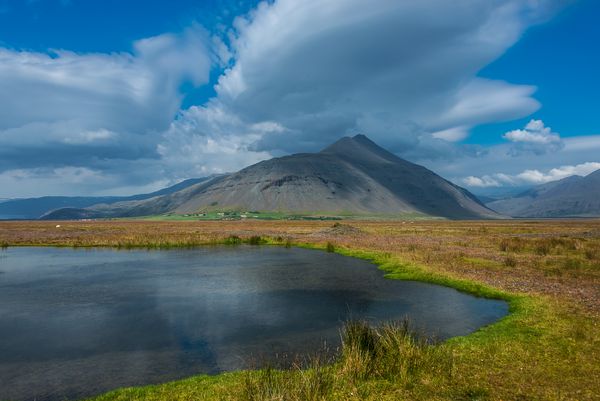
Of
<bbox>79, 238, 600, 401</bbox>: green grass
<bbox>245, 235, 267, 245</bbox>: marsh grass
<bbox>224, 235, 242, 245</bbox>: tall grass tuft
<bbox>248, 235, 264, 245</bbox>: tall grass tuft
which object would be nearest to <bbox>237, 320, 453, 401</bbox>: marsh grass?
<bbox>79, 238, 600, 401</bbox>: green grass

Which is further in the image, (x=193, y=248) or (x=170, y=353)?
(x=193, y=248)

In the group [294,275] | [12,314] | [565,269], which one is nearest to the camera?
[12,314]

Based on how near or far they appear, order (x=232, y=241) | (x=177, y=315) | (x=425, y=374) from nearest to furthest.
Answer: (x=425, y=374)
(x=177, y=315)
(x=232, y=241)

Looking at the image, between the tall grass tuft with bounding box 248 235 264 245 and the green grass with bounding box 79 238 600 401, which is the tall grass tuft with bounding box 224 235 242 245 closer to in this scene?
the tall grass tuft with bounding box 248 235 264 245

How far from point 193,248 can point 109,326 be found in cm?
4688

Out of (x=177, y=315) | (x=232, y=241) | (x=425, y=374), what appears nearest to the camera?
(x=425, y=374)

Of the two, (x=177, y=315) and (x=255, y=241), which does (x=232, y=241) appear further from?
(x=177, y=315)

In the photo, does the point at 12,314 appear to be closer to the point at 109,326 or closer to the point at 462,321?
the point at 109,326

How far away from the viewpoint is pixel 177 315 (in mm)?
25672

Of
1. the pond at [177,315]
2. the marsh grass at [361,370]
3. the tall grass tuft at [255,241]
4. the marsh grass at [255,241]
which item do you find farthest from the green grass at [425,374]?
the marsh grass at [255,241]

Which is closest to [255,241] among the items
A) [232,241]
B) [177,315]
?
[232,241]

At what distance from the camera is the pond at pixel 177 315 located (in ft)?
56.0

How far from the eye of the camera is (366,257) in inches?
2196

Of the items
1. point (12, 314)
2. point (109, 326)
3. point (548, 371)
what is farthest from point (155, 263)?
point (548, 371)
